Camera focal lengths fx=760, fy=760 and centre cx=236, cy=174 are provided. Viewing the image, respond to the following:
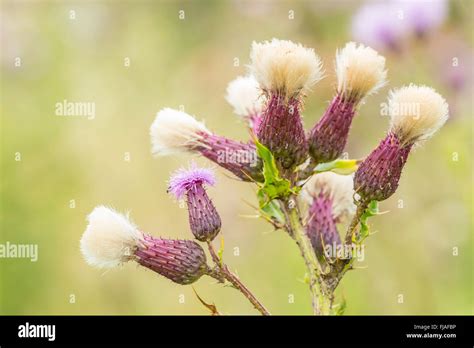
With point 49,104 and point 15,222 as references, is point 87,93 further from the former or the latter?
point 15,222

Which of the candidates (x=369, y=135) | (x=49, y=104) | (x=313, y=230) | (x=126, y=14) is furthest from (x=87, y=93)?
(x=313, y=230)

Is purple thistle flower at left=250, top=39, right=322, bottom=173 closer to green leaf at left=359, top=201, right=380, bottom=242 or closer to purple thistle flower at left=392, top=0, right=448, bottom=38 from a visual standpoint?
green leaf at left=359, top=201, right=380, bottom=242

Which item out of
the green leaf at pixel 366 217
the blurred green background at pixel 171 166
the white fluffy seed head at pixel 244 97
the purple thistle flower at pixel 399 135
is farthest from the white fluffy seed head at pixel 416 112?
the blurred green background at pixel 171 166

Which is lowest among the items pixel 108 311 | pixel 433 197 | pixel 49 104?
pixel 108 311

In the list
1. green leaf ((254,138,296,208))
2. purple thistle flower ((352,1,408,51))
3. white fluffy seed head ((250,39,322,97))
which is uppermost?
purple thistle flower ((352,1,408,51))

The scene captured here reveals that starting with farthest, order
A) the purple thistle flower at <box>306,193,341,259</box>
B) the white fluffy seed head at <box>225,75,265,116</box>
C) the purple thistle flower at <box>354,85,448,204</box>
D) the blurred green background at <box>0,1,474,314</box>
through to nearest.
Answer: the blurred green background at <box>0,1,474,314</box> → the white fluffy seed head at <box>225,75,265,116</box> → the purple thistle flower at <box>306,193,341,259</box> → the purple thistle flower at <box>354,85,448,204</box>

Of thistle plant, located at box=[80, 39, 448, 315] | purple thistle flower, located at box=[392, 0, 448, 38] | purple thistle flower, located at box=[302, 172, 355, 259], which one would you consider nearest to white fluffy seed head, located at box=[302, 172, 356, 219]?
purple thistle flower, located at box=[302, 172, 355, 259]
